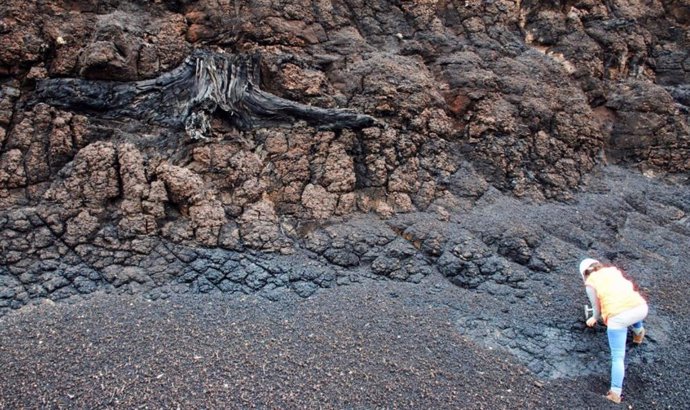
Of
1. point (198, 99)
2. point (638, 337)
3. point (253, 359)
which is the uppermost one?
point (198, 99)

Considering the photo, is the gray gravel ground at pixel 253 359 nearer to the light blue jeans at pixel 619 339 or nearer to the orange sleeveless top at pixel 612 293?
the light blue jeans at pixel 619 339

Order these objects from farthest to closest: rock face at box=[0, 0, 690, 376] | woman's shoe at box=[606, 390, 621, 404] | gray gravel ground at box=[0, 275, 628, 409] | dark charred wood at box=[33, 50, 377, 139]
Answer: dark charred wood at box=[33, 50, 377, 139]
rock face at box=[0, 0, 690, 376]
woman's shoe at box=[606, 390, 621, 404]
gray gravel ground at box=[0, 275, 628, 409]

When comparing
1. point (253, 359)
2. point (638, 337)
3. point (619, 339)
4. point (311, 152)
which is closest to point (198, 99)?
point (311, 152)

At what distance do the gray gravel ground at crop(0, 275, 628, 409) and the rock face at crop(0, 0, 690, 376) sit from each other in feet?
1.38

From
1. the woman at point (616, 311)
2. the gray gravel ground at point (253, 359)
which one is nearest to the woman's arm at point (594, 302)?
the woman at point (616, 311)

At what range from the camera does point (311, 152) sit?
25.3ft

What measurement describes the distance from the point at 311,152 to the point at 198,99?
84.6 inches

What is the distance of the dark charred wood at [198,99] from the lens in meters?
A: 6.97

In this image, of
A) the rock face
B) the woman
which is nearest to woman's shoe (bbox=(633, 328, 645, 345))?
the woman

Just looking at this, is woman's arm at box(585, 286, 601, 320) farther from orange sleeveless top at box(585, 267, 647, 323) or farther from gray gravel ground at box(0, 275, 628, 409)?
gray gravel ground at box(0, 275, 628, 409)

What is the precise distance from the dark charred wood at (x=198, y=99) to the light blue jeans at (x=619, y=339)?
502 centimetres

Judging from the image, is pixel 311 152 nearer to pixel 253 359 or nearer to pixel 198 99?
pixel 198 99

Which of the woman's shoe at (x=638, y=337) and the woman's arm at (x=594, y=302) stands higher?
the woman's arm at (x=594, y=302)

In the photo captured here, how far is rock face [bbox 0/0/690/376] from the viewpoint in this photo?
20.7ft
